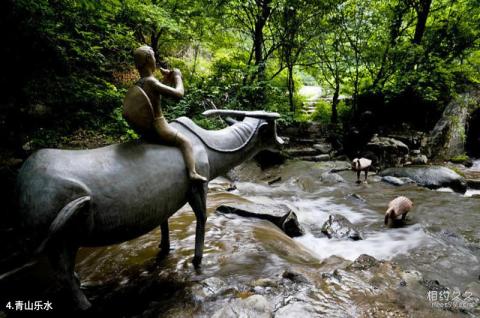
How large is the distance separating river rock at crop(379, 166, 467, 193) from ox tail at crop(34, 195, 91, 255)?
10683 mm

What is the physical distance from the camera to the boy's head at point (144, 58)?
2.82 metres

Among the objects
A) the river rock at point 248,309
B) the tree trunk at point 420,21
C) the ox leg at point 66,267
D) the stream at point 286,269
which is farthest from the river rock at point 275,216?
the tree trunk at point 420,21

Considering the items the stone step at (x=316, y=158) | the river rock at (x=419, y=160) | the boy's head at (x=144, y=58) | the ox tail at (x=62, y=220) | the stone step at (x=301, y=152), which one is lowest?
the stone step at (x=316, y=158)

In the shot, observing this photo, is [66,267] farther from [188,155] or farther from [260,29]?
[260,29]

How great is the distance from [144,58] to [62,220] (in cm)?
164

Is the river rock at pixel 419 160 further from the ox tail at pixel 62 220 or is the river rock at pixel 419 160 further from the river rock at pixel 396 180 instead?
the ox tail at pixel 62 220

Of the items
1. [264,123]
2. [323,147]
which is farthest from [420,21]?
[264,123]

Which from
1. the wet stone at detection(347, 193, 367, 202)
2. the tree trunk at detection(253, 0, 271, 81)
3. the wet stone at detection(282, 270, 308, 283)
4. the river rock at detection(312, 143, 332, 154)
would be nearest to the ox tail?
the wet stone at detection(282, 270, 308, 283)

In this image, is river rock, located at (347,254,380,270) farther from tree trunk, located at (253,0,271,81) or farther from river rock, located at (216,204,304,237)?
tree trunk, located at (253,0,271,81)

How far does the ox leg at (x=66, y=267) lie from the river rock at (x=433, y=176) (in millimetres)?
10613

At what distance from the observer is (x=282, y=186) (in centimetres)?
1036

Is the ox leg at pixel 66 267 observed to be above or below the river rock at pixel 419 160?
above

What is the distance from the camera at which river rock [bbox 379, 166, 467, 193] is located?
962cm

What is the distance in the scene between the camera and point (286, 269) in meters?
3.37
